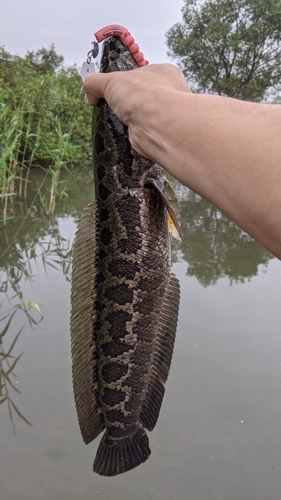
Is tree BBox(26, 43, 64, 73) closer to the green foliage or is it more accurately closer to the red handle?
the green foliage

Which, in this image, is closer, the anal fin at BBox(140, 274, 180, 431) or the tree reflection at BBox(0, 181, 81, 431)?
the anal fin at BBox(140, 274, 180, 431)

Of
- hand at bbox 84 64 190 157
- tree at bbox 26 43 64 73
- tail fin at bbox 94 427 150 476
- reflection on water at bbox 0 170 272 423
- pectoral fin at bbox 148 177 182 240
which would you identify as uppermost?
tree at bbox 26 43 64 73

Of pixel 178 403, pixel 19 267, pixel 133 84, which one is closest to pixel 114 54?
pixel 133 84

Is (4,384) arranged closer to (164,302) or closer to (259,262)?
(164,302)

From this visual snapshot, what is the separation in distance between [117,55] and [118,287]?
3.08 feet

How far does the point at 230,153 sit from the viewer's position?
1.06m

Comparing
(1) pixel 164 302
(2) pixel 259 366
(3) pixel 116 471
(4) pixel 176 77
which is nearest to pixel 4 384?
(3) pixel 116 471

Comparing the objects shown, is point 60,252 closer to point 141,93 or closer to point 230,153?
point 141,93

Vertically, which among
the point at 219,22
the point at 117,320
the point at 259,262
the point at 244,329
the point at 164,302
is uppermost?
the point at 219,22

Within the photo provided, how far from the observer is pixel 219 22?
27141 millimetres

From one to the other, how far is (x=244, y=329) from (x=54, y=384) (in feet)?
5.56

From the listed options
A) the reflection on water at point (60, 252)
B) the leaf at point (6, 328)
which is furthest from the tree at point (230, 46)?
the leaf at point (6, 328)

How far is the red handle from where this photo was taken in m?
1.67

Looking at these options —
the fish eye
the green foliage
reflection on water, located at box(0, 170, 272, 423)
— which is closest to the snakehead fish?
the fish eye
